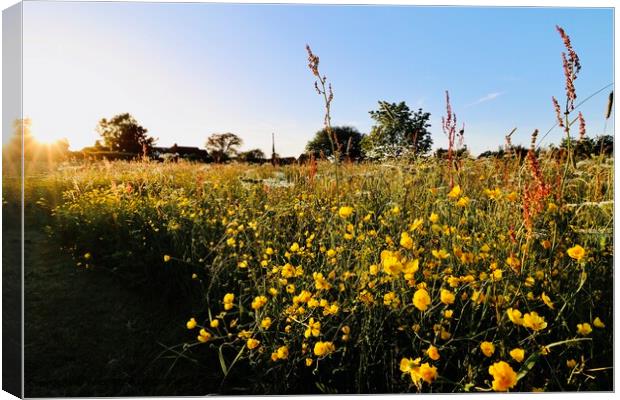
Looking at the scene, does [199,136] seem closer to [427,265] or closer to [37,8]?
[37,8]

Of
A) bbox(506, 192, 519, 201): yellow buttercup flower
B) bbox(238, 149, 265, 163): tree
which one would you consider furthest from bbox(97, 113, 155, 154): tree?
bbox(506, 192, 519, 201): yellow buttercup flower

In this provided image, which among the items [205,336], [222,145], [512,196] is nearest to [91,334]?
[205,336]

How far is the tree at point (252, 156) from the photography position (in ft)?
8.75

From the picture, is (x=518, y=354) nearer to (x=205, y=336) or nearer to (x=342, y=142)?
(x=205, y=336)

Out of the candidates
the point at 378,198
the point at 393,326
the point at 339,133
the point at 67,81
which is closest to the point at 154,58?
the point at 67,81

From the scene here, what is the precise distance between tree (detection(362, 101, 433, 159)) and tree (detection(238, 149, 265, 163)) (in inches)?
21.9

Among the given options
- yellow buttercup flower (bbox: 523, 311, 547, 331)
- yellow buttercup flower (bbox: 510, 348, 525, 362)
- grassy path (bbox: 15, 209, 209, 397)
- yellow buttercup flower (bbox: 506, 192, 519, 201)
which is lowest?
grassy path (bbox: 15, 209, 209, 397)

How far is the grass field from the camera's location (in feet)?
6.08

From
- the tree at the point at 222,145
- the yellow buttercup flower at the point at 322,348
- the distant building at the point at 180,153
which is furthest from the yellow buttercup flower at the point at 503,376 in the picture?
the distant building at the point at 180,153

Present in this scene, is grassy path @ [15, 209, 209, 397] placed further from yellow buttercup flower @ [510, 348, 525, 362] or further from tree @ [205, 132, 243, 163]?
yellow buttercup flower @ [510, 348, 525, 362]

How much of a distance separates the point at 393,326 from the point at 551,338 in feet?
2.09

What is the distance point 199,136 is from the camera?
99.0 inches

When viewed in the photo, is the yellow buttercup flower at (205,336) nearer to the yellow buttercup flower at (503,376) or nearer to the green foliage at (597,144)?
the yellow buttercup flower at (503,376)

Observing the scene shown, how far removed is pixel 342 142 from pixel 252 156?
56 cm
